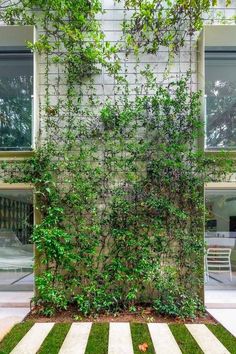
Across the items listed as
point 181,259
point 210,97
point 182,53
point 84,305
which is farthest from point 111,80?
point 84,305

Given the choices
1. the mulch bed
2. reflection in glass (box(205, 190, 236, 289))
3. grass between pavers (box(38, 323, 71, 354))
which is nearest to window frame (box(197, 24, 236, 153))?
reflection in glass (box(205, 190, 236, 289))

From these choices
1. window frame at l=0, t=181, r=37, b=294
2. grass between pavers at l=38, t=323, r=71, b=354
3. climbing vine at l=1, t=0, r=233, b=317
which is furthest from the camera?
window frame at l=0, t=181, r=37, b=294

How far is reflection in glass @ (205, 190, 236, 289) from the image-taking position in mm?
9211

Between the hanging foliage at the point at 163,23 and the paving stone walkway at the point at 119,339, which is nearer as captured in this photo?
the paving stone walkway at the point at 119,339

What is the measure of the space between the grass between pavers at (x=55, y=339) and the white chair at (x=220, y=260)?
3979mm

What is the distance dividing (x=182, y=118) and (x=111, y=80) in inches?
67.8

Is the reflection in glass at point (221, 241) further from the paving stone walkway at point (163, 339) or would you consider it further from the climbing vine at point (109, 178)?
the paving stone walkway at point (163, 339)

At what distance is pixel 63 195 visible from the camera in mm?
8125

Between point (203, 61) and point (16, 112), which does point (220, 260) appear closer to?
point (203, 61)

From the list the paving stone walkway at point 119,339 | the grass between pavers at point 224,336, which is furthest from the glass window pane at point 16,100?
the grass between pavers at point 224,336

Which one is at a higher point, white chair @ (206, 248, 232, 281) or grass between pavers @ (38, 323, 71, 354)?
white chair @ (206, 248, 232, 281)

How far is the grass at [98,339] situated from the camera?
5642 mm

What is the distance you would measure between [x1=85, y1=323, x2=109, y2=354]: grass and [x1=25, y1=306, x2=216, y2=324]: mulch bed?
1.29ft

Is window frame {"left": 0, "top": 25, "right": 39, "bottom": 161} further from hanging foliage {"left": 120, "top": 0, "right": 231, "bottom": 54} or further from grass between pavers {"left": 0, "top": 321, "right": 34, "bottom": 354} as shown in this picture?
grass between pavers {"left": 0, "top": 321, "right": 34, "bottom": 354}
